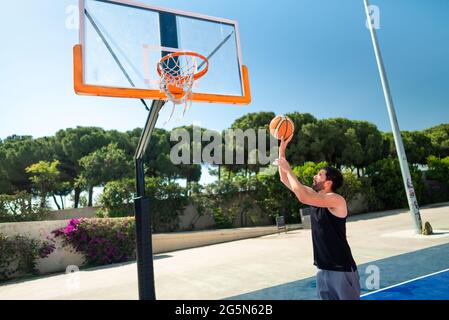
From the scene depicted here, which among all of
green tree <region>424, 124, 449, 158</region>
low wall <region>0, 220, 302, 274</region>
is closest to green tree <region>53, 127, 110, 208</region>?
low wall <region>0, 220, 302, 274</region>

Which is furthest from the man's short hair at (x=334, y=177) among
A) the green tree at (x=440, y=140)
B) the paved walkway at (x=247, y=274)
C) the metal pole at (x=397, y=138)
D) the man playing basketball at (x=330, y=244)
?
the green tree at (x=440, y=140)

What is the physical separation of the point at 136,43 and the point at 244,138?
20.7m

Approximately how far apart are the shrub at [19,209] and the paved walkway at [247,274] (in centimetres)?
545

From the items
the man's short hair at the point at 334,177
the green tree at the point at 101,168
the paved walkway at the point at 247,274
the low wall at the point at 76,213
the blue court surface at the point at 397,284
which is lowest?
the blue court surface at the point at 397,284

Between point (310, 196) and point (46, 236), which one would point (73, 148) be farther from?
point (310, 196)

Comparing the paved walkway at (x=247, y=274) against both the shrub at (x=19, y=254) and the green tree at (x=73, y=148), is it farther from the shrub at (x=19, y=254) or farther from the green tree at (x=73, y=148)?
the green tree at (x=73, y=148)

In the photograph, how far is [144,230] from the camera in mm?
4465

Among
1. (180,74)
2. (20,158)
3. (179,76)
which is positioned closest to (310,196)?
(179,76)

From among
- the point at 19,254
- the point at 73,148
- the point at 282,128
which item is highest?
the point at 73,148

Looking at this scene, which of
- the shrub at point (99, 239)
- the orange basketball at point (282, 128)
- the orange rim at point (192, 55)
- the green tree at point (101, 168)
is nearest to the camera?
the orange basketball at point (282, 128)

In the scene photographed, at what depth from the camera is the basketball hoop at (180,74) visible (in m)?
5.36

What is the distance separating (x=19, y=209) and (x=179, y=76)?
39.2 feet

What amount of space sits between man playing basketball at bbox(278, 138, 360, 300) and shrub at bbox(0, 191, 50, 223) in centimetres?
1397
